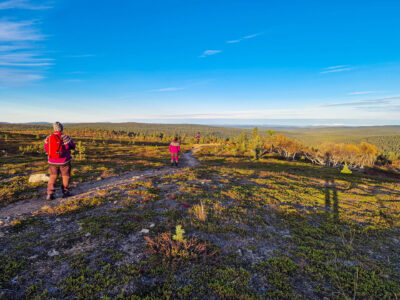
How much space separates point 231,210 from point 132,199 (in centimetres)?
537

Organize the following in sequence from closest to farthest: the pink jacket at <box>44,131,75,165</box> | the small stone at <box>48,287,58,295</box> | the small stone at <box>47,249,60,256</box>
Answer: the small stone at <box>48,287,58,295</box> < the small stone at <box>47,249,60,256</box> < the pink jacket at <box>44,131,75,165</box>

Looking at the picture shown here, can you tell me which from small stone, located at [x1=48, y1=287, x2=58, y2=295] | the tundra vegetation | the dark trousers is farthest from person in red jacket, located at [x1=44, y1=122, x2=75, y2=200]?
small stone, located at [x1=48, y1=287, x2=58, y2=295]

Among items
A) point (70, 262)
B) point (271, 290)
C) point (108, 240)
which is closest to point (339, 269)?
point (271, 290)

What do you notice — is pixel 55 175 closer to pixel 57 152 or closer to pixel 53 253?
pixel 57 152

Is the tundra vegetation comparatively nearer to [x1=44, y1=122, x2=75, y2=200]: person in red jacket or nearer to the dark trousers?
the dark trousers

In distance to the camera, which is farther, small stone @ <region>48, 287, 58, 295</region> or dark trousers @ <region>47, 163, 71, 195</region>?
dark trousers @ <region>47, 163, 71, 195</region>

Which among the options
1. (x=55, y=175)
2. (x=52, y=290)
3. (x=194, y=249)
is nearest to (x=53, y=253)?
(x=52, y=290)

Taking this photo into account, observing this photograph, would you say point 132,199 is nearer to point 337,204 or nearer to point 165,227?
point 165,227

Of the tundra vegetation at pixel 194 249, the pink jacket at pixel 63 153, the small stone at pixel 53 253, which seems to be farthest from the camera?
the pink jacket at pixel 63 153

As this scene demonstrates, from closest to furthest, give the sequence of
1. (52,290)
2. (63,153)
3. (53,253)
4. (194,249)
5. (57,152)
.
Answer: (52,290), (53,253), (194,249), (57,152), (63,153)

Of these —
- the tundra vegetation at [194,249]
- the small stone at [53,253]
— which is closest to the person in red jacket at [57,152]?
→ the tundra vegetation at [194,249]

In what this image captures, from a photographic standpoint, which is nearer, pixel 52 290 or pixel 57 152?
pixel 52 290

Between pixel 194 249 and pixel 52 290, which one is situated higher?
pixel 52 290

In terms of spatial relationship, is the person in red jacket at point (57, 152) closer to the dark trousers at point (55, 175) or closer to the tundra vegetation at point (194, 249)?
the dark trousers at point (55, 175)
